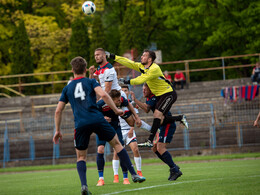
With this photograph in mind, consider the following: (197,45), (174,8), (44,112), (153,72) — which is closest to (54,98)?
(44,112)

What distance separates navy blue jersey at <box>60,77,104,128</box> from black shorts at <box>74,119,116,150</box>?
0.27ft

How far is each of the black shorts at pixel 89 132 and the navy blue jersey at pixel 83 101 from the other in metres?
0.08

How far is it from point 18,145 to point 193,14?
62.1 feet

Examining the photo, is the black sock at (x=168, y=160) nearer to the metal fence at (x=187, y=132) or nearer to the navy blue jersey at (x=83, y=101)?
the navy blue jersey at (x=83, y=101)

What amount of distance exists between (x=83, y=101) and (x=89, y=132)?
1.71ft

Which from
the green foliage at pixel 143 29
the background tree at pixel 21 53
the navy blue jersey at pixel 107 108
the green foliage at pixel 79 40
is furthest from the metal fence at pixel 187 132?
the background tree at pixel 21 53

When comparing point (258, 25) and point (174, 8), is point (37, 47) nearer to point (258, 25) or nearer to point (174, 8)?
point (174, 8)

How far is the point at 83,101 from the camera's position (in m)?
7.72

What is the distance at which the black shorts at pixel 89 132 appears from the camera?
25.5 feet

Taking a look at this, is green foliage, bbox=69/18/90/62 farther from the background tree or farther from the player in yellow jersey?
the player in yellow jersey

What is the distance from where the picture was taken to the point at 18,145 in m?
24.2

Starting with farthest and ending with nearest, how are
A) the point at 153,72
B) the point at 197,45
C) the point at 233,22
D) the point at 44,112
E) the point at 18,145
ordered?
the point at 197,45 → the point at 233,22 → the point at 44,112 → the point at 18,145 → the point at 153,72

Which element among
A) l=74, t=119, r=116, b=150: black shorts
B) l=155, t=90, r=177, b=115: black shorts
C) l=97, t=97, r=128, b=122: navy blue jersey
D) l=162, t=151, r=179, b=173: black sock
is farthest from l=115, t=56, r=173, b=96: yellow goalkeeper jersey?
l=74, t=119, r=116, b=150: black shorts

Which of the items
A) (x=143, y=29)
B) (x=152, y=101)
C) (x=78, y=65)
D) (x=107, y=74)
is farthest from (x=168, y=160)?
(x=143, y=29)
